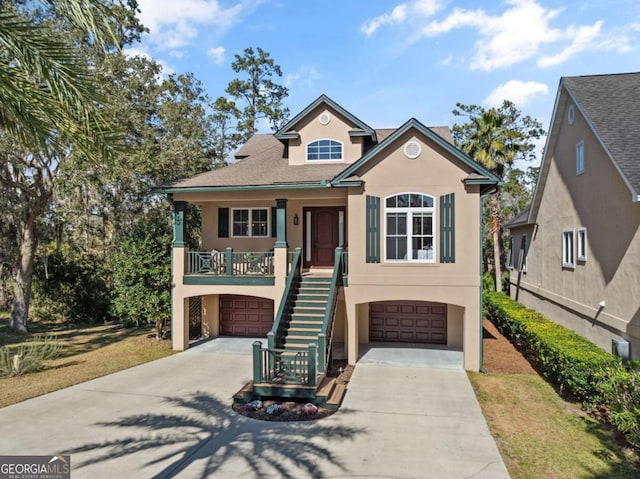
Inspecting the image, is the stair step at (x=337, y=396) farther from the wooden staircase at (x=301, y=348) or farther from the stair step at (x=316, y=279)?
the stair step at (x=316, y=279)

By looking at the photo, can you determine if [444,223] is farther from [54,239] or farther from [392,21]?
[54,239]

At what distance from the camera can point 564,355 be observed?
30.0 feet

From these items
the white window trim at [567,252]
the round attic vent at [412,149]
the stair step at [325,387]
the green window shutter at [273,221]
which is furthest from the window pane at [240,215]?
the white window trim at [567,252]

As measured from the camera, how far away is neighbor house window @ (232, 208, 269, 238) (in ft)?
51.0

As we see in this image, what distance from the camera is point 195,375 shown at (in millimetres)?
10742

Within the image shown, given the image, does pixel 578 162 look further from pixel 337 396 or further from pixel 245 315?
pixel 245 315

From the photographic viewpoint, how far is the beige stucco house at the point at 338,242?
11680 millimetres

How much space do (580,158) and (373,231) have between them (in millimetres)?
6766

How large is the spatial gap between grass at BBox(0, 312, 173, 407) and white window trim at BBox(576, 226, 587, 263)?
43.2 ft

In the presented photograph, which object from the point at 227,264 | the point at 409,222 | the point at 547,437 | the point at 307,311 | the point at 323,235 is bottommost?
the point at 547,437

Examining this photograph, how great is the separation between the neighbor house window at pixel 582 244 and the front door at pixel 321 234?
775cm

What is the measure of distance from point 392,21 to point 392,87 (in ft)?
14.9

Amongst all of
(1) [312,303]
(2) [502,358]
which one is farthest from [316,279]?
(2) [502,358]

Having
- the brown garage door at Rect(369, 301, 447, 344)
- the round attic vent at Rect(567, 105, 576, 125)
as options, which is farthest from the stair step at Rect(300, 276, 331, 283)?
the round attic vent at Rect(567, 105, 576, 125)
